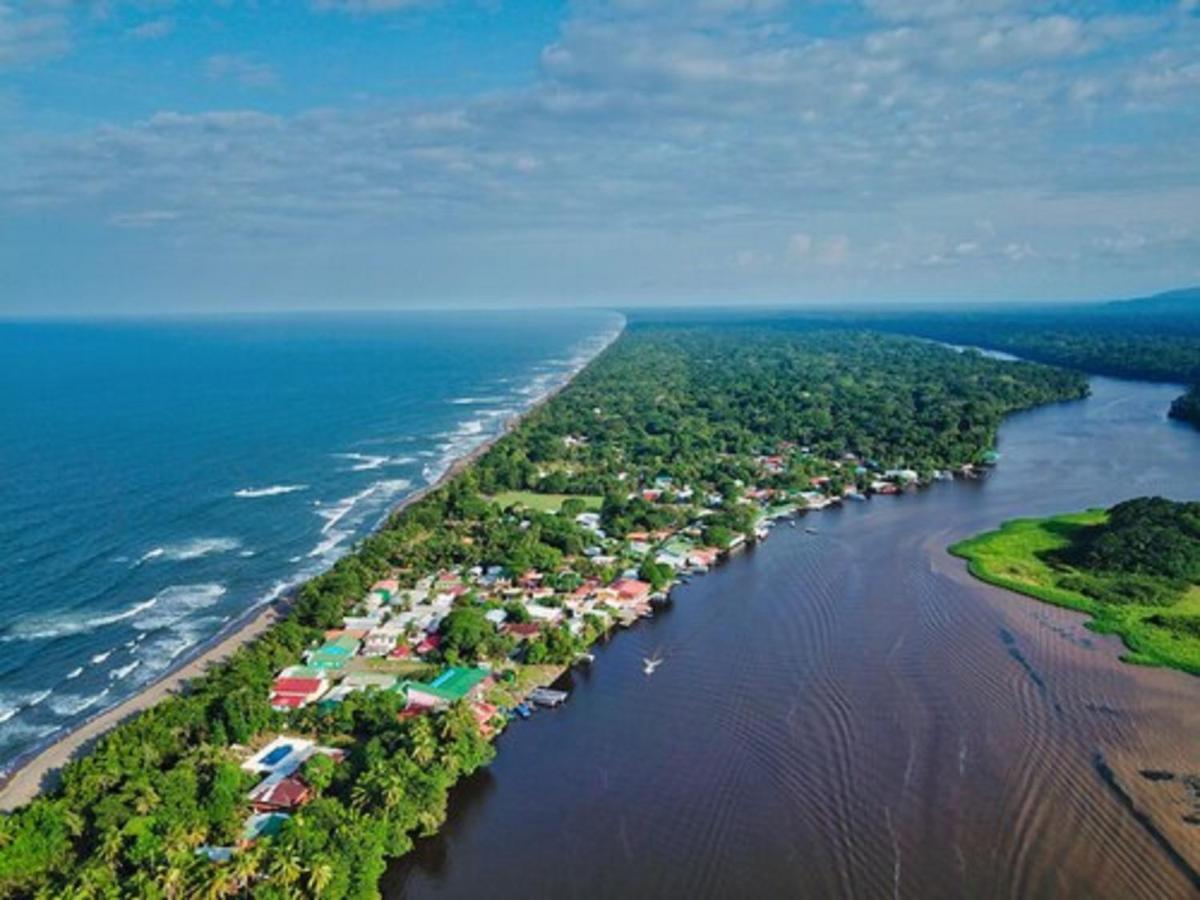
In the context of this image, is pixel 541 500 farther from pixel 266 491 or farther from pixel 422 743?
pixel 422 743

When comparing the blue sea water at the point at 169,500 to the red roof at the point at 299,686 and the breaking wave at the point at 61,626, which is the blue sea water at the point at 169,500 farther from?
the red roof at the point at 299,686

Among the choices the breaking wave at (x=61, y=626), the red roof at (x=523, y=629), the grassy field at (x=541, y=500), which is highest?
the grassy field at (x=541, y=500)

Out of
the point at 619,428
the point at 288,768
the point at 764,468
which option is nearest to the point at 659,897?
the point at 288,768

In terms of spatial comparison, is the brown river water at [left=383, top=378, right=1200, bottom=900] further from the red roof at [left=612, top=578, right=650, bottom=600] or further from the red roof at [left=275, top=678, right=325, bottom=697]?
the red roof at [left=275, top=678, right=325, bottom=697]

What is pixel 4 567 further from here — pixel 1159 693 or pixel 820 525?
pixel 1159 693

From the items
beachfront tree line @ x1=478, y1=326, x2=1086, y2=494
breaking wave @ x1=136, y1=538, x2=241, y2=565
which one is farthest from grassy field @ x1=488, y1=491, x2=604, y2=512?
breaking wave @ x1=136, y1=538, x2=241, y2=565

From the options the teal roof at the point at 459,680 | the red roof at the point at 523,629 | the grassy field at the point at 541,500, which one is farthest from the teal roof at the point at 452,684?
the grassy field at the point at 541,500
